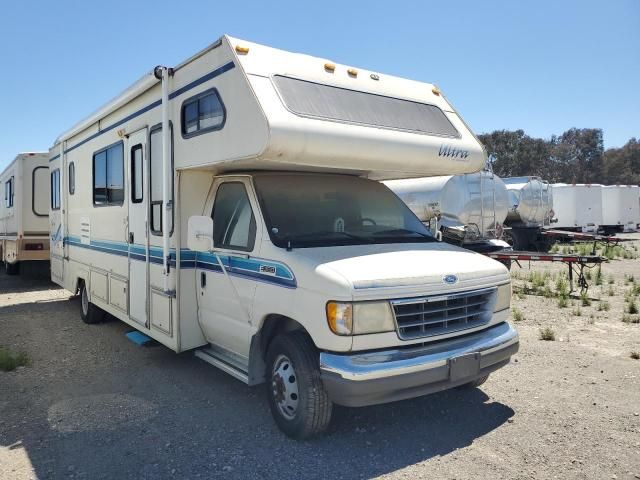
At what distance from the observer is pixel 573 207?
2647 cm

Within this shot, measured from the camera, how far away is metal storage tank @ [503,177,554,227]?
64.5ft

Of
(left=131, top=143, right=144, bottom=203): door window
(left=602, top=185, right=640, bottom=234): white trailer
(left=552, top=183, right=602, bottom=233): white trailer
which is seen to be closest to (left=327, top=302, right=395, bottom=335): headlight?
(left=131, top=143, right=144, bottom=203): door window

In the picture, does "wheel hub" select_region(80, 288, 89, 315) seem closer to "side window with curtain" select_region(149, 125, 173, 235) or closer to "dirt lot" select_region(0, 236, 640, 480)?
"dirt lot" select_region(0, 236, 640, 480)

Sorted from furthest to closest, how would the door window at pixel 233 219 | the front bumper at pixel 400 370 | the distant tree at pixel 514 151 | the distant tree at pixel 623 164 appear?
the distant tree at pixel 623 164
the distant tree at pixel 514 151
the door window at pixel 233 219
the front bumper at pixel 400 370

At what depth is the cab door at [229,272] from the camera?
451cm

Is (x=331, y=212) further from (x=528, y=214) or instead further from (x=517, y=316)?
(x=528, y=214)

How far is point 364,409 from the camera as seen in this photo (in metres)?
4.66

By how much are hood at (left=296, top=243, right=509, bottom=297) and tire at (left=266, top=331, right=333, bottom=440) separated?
2.05 ft

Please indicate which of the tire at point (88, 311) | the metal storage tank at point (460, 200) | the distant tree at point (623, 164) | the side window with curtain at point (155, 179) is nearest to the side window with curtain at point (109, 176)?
the side window with curtain at point (155, 179)

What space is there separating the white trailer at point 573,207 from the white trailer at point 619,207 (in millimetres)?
4401

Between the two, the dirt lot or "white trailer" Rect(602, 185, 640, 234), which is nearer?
the dirt lot

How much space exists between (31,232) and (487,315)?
11290 mm

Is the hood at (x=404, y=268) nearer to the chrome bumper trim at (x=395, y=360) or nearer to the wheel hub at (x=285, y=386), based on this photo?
the chrome bumper trim at (x=395, y=360)

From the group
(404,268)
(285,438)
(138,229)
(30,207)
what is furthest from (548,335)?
(30,207)
